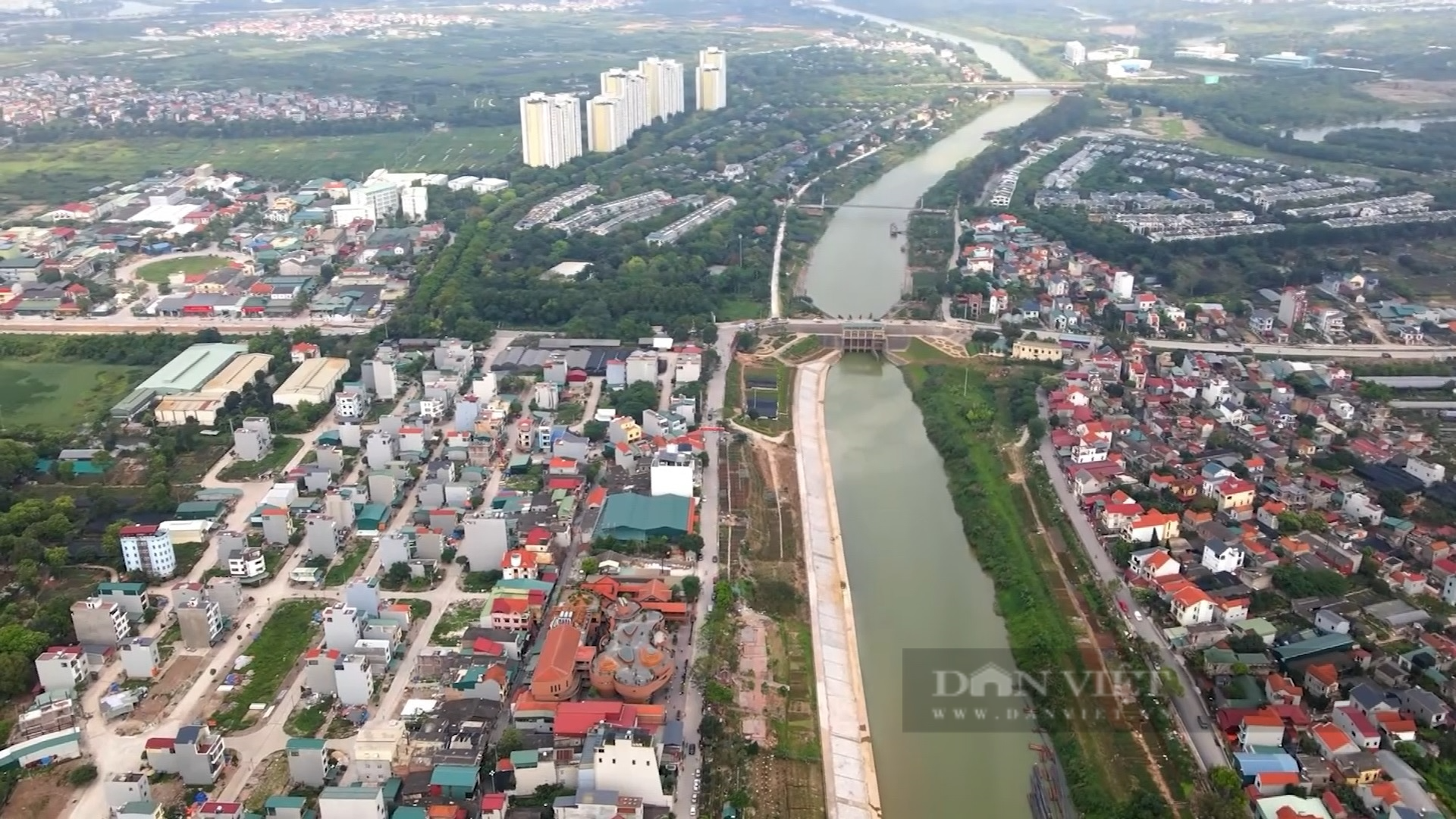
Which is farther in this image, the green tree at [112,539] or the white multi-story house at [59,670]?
the green tree at [112,539]

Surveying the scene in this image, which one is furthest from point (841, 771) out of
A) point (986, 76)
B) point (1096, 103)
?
point (986, 76)

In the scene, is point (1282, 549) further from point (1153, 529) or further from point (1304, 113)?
point (1304, 113)

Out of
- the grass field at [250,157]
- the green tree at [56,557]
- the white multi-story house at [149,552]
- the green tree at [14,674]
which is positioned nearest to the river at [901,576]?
the white multi-story house at [149,552]

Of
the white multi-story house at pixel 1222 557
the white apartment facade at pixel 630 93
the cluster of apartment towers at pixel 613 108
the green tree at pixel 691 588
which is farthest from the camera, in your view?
the white apartment facade at pixel 630 93

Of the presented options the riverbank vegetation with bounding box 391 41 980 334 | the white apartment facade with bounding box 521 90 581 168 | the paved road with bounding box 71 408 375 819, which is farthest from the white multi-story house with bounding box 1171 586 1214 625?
the white apartment facade with bounding box 521 90 581 168

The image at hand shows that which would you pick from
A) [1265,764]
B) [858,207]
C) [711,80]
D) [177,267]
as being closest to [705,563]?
[1265,764]

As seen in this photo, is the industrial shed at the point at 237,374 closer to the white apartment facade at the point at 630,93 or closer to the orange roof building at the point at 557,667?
the orange roof building at the point at 557,667

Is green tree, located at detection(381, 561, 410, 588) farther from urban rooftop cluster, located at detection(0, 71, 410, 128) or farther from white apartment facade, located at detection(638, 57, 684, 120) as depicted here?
urban rooftop cluster, located at detection(0, 71, 410, 128)

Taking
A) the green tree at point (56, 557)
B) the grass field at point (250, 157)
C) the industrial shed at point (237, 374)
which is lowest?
the green tree at point (56, 557)
